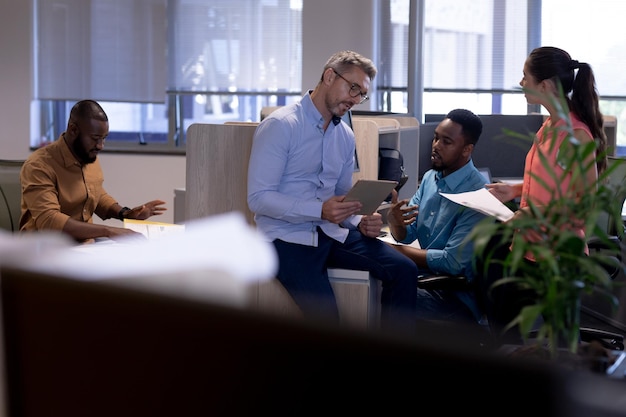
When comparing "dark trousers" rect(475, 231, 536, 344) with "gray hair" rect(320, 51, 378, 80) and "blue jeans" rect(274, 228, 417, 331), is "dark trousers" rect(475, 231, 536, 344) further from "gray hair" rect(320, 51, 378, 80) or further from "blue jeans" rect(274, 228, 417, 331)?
"gray hair" rect(320, 51, 378, 80)

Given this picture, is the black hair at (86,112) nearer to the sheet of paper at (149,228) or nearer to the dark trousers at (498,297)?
the sheet of paper at (149,228)

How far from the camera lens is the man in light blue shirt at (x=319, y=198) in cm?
288

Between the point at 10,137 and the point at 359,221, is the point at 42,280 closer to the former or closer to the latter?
the point at 359,221

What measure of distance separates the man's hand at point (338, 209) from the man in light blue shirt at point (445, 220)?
1.21ft

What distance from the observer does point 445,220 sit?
10.5 ft

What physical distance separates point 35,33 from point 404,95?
2827 mm

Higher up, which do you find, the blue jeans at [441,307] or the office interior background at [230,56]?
the office interior background at [230,56]

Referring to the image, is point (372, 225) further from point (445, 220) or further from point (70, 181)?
point (70, 181)

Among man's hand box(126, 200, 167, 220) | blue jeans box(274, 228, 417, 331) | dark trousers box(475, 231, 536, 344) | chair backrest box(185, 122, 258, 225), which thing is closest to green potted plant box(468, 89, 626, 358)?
dark trousers box(475, 231, 536, 344)

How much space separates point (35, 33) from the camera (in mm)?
6523

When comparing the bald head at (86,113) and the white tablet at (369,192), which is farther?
the bald head at (86,113)

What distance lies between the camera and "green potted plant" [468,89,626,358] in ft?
4.01

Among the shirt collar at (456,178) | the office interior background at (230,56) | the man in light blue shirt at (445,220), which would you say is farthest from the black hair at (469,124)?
the office interior background at (230,56)

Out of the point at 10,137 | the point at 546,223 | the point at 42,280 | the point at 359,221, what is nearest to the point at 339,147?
the point at 359,221
